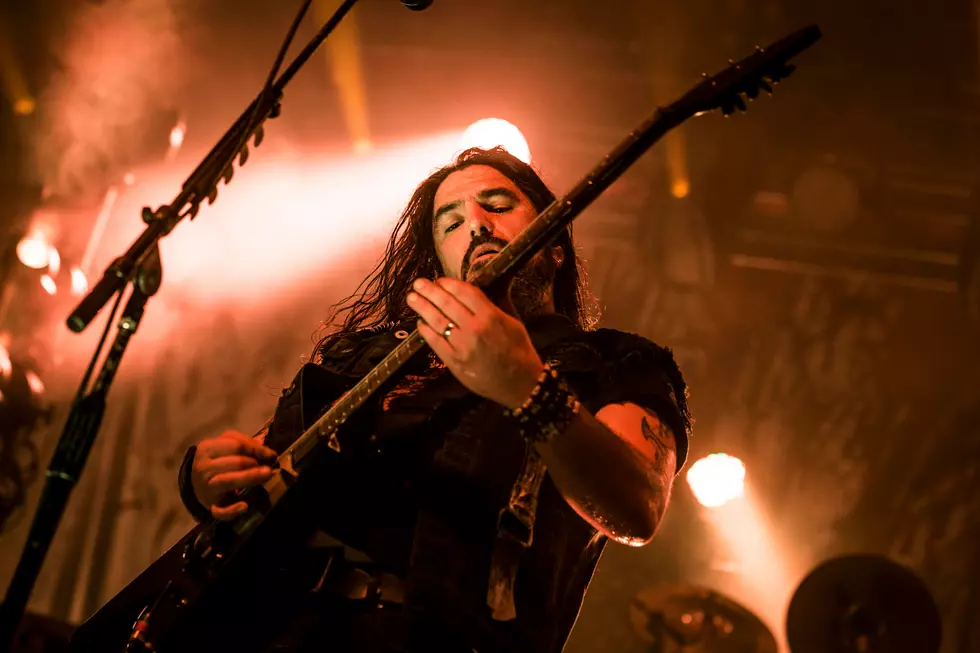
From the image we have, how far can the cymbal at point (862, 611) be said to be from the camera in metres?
4.56

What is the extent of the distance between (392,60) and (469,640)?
571 centimetres

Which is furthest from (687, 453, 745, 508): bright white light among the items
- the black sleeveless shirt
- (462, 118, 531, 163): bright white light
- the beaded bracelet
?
the beaded bracelet

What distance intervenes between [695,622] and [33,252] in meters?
5.53

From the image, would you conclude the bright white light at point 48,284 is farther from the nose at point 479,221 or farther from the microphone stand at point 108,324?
the microphone stand at point 108,324

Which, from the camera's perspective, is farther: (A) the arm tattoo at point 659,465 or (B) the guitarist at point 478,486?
(A) the arm tattoo at point 659,465

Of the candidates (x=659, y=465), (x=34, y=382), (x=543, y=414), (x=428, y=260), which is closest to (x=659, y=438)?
(x=659, y=465)

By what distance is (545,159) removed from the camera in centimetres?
663

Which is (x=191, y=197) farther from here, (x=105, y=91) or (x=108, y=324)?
(x=105, y=91)

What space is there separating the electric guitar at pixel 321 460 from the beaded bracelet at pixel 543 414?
0.34 m

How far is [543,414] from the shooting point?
5.28ft

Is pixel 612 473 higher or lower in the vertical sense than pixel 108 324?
lower

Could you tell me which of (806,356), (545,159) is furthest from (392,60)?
(806,356)

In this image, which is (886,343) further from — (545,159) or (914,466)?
(545,159)

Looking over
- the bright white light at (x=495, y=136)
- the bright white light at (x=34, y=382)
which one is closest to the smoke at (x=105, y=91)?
the bright white light at (x=34, y=382)
